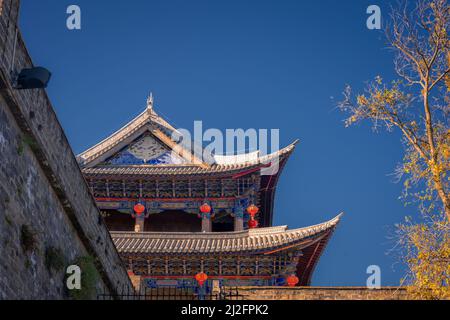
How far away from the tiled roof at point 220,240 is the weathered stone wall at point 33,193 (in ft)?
26.0

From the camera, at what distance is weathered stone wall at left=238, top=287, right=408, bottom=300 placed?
52.4ft

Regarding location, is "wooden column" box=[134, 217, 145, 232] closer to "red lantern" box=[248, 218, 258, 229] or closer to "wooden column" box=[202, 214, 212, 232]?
"wooden column" box=[202, 214, 212, 232]

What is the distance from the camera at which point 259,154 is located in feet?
74.1

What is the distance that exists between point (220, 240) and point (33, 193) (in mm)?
11534

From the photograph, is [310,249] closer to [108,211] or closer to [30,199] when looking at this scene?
[108,211]

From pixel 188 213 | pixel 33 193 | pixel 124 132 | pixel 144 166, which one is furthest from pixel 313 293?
pixel 124 132

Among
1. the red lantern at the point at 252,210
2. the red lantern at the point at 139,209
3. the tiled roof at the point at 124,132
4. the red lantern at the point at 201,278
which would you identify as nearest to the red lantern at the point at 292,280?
the red lantern at the point at 201,278

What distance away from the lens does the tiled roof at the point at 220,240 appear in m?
19.2

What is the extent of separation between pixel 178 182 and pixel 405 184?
40.8 ft

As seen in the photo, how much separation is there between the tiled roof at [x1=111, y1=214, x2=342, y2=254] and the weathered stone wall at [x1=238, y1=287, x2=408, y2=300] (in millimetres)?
2946

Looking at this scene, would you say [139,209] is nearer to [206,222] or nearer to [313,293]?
[206,222]

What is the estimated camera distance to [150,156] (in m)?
23.2
